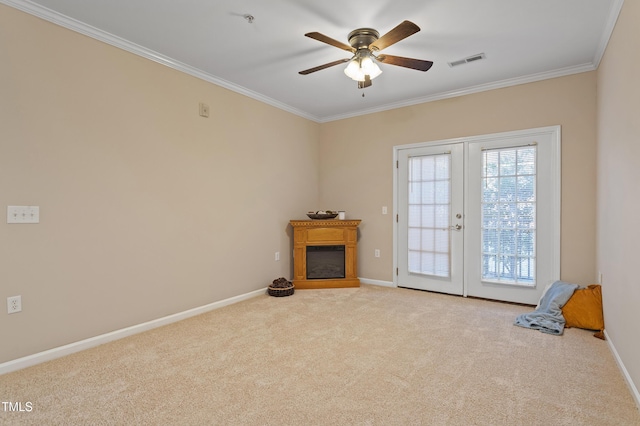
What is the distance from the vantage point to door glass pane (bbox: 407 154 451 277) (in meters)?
4.36

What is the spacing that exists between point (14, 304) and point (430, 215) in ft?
14.0

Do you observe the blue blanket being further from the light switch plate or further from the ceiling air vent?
the light switch plate

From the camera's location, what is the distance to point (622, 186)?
91.5 inches

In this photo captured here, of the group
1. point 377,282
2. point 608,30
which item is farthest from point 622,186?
point 377,282

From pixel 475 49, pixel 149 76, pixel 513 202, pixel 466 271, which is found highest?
pixel 475 49

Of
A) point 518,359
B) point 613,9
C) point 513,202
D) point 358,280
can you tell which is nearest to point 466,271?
point 513,202

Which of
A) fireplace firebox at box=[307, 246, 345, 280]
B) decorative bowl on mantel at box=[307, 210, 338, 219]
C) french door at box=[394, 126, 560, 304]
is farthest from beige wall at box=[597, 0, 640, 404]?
decorative bowl on mantel at box=[307, 210, 338, 219]

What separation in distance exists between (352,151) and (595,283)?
3355mm

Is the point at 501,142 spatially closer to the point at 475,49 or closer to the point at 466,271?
the point at 475,49

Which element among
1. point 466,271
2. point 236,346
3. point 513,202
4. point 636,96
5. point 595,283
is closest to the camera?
point 636,96

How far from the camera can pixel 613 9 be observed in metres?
2.44

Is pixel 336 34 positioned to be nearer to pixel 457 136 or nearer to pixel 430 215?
pixel 457 136

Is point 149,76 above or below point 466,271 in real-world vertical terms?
above

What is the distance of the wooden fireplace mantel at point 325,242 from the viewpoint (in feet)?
15.5
